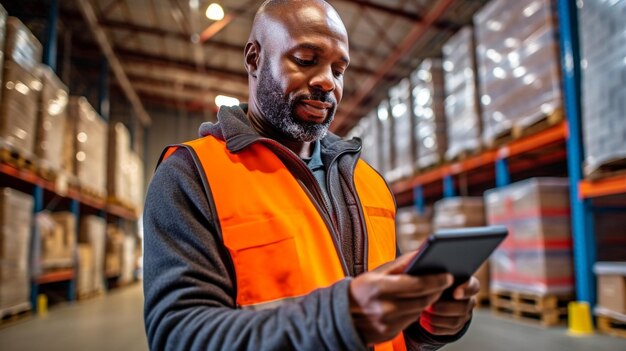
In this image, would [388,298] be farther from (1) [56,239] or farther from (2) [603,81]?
(1) [56,239]

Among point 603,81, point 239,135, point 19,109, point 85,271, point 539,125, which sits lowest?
point 85,271

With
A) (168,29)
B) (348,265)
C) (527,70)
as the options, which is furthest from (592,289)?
(168,29)

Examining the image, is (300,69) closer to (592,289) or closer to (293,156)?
(293,156)

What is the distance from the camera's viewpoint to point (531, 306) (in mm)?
4734

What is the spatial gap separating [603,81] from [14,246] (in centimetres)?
612

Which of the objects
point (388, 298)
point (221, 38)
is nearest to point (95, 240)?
point (221, 38)

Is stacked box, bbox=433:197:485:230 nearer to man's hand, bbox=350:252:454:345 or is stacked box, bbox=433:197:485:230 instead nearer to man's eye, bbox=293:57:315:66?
man's eye, bbox=293:57:315:66

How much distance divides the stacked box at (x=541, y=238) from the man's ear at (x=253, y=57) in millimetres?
4035

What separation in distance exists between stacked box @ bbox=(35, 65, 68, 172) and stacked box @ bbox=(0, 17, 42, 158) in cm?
16

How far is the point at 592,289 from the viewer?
4.11m

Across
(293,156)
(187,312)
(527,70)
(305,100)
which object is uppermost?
(527,70)

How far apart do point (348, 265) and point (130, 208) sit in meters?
11.9

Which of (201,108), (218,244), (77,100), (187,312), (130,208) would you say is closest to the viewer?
(187,312)

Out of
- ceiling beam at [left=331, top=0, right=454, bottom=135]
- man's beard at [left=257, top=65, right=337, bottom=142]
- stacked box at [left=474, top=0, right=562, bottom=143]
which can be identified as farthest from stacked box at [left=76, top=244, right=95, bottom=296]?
man's beard at [left=257, top=65, right=337, bottom=142]
